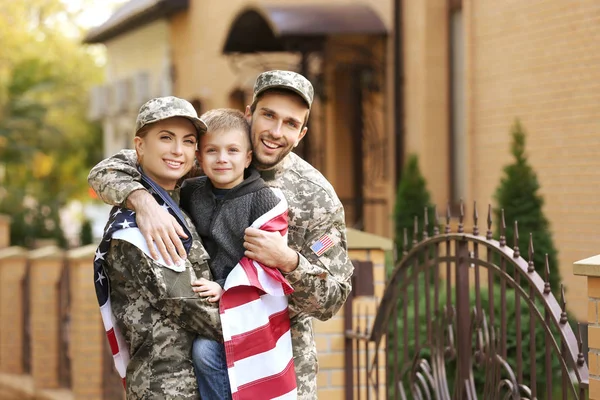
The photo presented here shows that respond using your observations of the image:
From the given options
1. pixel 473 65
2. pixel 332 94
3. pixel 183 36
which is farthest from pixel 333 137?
A: pixel 183 36

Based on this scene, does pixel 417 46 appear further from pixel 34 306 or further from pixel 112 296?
pixel 112 296

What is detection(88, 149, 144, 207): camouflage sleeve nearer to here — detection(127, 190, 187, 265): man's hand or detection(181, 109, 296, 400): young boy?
detection(127, 190, 187, 265): man's hand

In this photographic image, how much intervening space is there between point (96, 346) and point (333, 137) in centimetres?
597

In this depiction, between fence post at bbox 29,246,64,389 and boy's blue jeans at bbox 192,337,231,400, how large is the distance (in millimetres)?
7078

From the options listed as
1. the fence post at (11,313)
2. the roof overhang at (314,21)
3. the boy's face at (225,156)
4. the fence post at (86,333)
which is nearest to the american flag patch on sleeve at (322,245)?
the boy's face at (225,156)

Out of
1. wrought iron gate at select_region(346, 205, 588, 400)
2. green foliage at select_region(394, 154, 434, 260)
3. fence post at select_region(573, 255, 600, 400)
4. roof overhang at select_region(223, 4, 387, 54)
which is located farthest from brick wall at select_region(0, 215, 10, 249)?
fence post at select_region(573, 255, 600, 400)

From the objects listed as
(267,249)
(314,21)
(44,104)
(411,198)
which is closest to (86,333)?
(411,198)

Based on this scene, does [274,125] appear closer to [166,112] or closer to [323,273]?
[166,112]

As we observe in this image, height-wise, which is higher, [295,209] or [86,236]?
[86,236]

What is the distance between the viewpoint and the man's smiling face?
347 cm

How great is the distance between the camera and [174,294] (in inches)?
129

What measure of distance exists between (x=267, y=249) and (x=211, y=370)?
407 millimetres

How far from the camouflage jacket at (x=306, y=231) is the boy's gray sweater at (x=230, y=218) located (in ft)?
0.58

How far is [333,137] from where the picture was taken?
14000 millimetres
